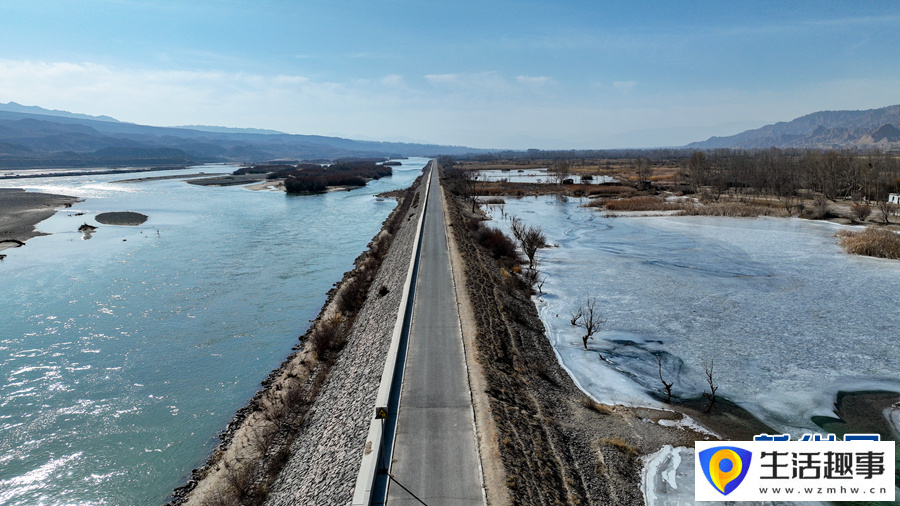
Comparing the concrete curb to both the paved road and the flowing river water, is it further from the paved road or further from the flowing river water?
the flowing river water

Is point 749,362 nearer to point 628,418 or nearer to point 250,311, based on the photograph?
point 628,418

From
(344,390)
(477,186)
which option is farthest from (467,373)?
(477,186)

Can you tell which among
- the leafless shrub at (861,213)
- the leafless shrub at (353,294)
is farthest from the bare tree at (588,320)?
the leafless shrub at (861,213)

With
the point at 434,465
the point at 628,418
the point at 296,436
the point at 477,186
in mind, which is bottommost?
the point at 296,436

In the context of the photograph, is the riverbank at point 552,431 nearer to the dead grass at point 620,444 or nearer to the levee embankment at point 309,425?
the dead grass at point 620,444

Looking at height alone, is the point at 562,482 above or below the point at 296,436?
above

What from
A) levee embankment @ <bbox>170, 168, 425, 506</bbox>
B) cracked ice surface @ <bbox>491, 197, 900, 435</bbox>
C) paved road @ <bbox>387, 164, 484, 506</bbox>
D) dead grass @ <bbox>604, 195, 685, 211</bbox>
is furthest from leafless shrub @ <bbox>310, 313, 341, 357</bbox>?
dead grass @ <bbox>604, 195, 685, 211</bbox>
